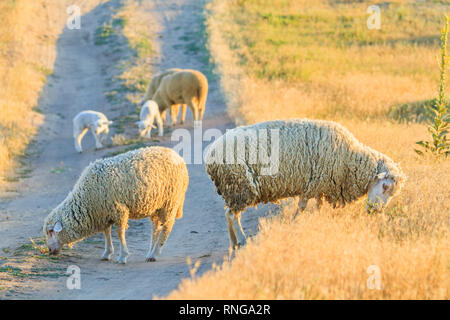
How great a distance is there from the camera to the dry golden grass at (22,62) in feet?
54.1

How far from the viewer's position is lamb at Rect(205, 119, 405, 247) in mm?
7809

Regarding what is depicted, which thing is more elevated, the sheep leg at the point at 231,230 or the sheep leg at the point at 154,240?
the sheep leg at the point at 231,230

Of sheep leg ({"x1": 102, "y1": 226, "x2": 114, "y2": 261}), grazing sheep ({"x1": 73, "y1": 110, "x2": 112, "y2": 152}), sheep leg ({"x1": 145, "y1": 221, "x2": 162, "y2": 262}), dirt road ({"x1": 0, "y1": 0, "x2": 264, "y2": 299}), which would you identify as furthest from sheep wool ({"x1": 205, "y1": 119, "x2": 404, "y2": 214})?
grazing sheep ({"x1": 73, "y1": 110, "x2": 112, "y2": 152})

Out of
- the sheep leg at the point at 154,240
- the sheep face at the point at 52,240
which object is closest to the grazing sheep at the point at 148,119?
the sheep leg at the point at 154,240

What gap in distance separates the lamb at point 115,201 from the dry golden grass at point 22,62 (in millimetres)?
6393

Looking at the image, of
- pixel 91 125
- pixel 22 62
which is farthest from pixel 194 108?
pixel 22 62

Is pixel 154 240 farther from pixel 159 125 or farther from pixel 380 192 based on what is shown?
pixel 159 125

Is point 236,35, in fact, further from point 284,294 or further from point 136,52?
point 284,294

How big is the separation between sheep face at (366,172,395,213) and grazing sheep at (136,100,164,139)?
931 centimetres

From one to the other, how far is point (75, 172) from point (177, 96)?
437cm

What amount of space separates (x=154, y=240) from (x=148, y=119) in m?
8.22

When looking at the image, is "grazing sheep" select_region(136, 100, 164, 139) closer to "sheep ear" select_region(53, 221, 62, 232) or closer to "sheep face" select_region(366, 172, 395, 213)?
"sheep ear" select_region(53, 221, 62, 232)

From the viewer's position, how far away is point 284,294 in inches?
212

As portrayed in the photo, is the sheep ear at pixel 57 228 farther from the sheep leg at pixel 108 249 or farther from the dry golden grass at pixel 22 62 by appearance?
the dry golden grass at pixel 22 62
